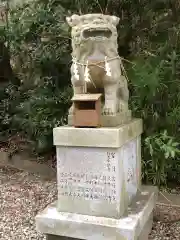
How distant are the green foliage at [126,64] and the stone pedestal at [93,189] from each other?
68 cm

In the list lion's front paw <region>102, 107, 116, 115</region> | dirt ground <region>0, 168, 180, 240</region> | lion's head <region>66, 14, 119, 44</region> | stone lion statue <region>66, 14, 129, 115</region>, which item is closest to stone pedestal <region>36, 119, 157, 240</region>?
lion's front paw <region>102, 107, 116, 115</region>

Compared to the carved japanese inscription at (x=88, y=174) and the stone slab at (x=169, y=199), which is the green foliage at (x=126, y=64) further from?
the carved japanese inscription at (x=88, y=174)

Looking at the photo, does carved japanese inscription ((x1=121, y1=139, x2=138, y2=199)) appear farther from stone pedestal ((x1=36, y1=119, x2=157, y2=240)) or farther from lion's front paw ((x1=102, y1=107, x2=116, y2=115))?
lion's front paw ((x1=102, y1=107, x2=116, y2=115))

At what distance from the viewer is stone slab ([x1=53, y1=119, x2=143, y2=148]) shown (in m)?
2.29

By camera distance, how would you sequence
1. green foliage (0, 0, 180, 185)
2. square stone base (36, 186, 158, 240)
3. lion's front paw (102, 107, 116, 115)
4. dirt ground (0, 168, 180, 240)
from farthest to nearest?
green foliage (0, 0, 180, 185) < dirt ground (0, 168, 180, 240) < lion's front paw (102, 107, 116, 115) < square stone base (36, 186, 158, 240)

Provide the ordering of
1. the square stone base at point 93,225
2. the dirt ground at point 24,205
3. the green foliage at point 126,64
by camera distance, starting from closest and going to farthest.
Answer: the square stone base at point 93,225
the dirt ground at point 24,205
the green foliage at point 126,64

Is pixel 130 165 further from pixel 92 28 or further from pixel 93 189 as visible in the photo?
pixel 92 28

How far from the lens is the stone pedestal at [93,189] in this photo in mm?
2305

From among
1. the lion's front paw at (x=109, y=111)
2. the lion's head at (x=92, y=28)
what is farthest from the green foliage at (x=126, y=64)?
the lion's head at (x=92, y=28)

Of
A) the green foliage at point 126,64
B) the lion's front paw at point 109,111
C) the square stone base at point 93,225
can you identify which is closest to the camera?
the square stone base at point 93,225

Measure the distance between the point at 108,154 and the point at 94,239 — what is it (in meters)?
0.58

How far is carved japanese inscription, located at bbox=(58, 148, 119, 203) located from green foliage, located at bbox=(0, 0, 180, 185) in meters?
0.70

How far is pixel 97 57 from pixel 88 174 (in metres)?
0.82

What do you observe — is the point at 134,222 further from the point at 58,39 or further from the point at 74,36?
the point at 58,39
